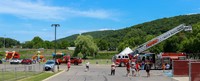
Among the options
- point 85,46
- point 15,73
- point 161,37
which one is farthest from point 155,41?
point 85,46

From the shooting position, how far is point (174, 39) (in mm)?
128375

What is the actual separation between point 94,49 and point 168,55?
68918 mm

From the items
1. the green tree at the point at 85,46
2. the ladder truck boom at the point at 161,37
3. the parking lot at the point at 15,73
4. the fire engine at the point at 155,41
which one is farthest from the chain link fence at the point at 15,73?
the green tree at the point at 85,46

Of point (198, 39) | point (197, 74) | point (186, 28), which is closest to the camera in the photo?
point (197, 74)

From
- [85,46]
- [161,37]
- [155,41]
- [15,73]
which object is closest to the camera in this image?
[15,73]

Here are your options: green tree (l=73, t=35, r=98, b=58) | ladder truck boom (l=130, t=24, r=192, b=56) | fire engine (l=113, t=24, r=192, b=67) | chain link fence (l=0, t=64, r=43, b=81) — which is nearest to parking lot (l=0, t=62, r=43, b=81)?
chain link fence (l=0, t=64, r=43, b=81)

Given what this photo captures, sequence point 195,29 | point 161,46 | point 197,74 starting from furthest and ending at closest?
point 161,46 → point 195,29 → point 197,74

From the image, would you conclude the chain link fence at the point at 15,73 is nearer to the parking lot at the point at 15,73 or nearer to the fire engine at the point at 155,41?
the parking lot at the point at 15,73

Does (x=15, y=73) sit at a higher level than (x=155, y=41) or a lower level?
lower

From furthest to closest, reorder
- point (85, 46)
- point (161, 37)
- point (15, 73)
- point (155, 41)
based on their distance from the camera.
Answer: point (85, 46) → point (155, 41) → point (161, 37) → point (15, 73)

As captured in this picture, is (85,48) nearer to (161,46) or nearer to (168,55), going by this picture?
(161,46)

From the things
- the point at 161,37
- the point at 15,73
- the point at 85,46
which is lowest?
→ the point at 15,73

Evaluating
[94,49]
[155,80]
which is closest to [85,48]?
[94,49]

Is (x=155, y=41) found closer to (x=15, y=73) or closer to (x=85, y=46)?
(x=15, y=73)
